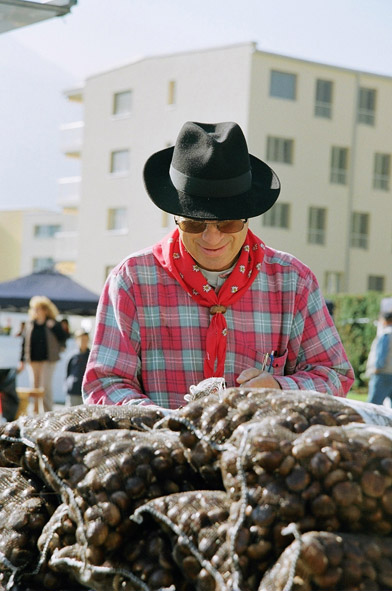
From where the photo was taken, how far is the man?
2379 mm

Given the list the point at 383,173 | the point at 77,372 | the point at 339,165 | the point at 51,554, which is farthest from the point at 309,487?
the point at 383,173

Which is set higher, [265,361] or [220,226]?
[220,226]

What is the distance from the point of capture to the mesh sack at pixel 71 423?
1579mm

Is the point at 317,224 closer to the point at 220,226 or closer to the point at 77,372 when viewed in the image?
the point at 77,372

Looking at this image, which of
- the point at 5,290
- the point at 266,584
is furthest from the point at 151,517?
the point at 5,290

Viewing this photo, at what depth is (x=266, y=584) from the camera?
1.19 m

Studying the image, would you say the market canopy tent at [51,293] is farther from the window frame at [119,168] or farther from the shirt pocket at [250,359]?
the window frame at [119,168]

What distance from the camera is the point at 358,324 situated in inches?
1010

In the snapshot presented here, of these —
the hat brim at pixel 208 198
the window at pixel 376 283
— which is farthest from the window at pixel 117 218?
the hat brim at pixel 208 198

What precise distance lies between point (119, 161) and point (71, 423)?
4060cm

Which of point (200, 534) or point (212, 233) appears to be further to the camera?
point (212, 233)

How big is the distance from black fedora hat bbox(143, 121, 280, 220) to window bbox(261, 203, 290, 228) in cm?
3535

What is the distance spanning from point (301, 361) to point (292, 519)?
1398 mm

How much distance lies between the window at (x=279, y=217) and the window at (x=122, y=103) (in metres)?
8.79
